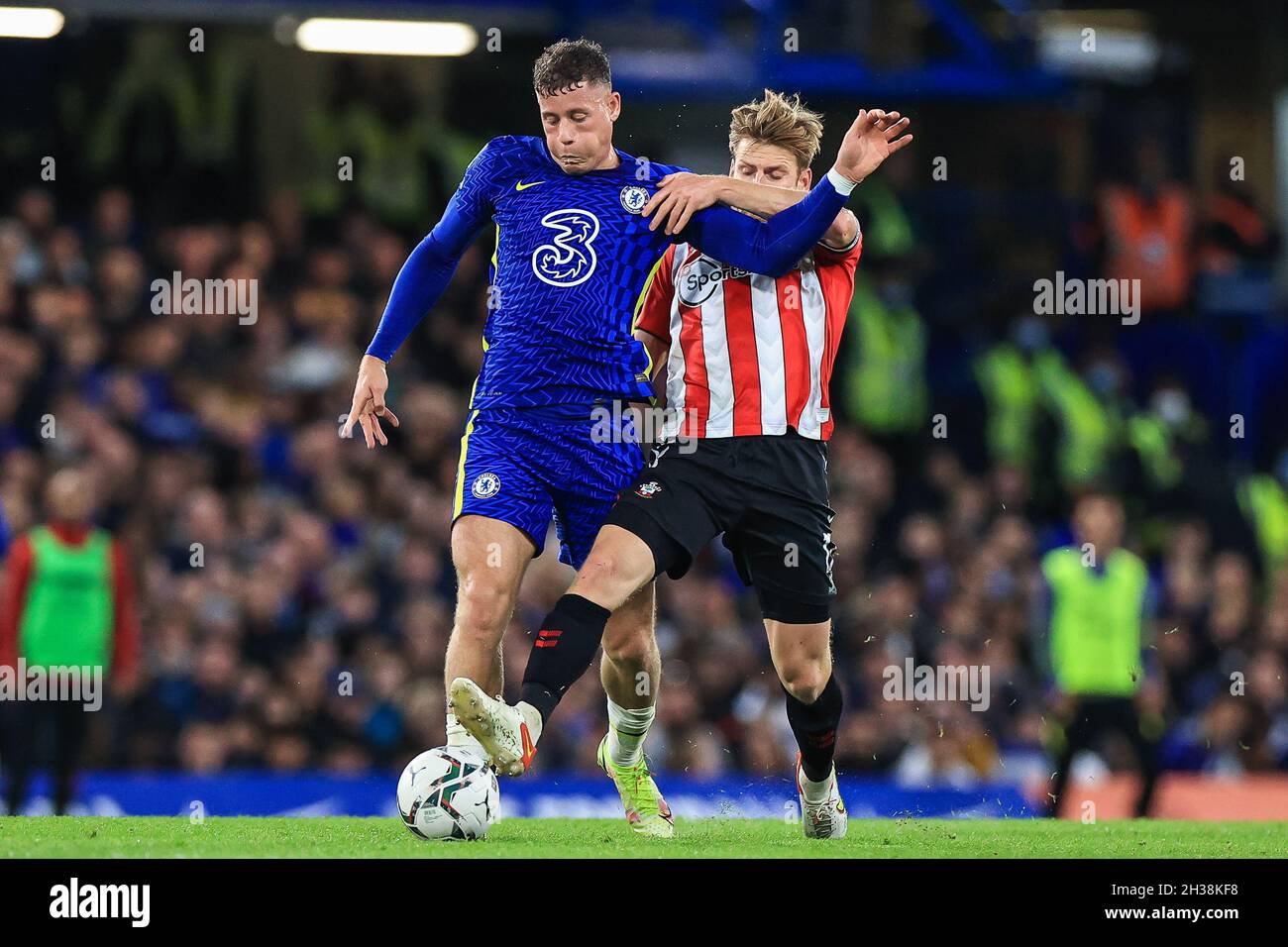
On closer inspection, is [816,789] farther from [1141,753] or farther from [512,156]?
[1141,753]

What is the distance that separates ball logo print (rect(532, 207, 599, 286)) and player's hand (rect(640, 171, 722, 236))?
0.20m

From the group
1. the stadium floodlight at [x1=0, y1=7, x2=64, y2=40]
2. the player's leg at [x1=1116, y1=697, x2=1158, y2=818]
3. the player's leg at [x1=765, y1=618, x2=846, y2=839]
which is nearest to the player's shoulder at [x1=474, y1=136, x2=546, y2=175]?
the player's leg at [x1=765, y1=618, x2=846, y2=839]

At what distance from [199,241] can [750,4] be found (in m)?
4.21

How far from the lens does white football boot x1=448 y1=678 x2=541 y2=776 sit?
5027 millimetres

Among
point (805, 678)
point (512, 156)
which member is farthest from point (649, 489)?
point (512, 156)

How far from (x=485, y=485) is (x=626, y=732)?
1.11 m

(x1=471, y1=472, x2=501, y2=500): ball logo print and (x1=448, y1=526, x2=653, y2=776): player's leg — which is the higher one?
(x1=471, y1=472, x2=501, y2=500): ball logo print

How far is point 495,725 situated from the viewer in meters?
5.07

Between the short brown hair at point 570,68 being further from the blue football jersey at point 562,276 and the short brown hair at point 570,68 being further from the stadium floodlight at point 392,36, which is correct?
the stadium floodlight at point 392,36

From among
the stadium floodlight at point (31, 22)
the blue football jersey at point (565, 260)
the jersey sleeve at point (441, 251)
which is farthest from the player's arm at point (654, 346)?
the stadium floodlight at point (31, 22)

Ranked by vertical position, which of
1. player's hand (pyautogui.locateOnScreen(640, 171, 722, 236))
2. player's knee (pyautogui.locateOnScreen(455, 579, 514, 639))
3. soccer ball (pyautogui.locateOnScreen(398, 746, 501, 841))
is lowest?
soccer ball (pyautogui.locateOnScreen(398, 746, 501, 841))

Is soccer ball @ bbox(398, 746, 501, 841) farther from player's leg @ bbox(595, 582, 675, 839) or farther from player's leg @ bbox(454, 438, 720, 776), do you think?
player's leg @ bbox(595, 582, 675, 839)

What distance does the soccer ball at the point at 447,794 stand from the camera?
17.6 ft

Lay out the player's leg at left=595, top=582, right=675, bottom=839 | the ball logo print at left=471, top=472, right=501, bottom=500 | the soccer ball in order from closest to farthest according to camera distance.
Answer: the soccer ball < the ball logo print at left=471, top=472, right=501, bottom=500 < the player's leg at left=595, top=582, right=675, bottom=839
